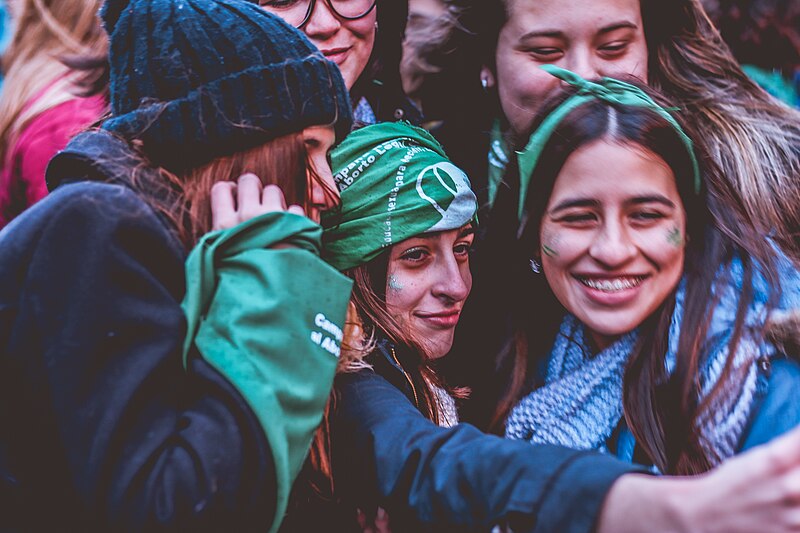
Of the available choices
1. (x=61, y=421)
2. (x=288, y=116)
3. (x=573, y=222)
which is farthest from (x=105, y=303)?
(x=573, y=222)

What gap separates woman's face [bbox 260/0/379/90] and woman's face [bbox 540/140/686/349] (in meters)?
1.02

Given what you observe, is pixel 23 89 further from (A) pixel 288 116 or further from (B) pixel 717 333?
(B) pixel 717 333

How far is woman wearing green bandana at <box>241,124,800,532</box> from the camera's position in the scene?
1.32m

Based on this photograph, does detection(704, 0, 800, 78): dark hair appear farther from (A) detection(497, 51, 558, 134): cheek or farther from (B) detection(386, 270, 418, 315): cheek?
(B) detection(386, 270, 418, 315): cheek

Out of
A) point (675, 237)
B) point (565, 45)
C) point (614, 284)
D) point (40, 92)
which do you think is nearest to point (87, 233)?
point (614, 284)

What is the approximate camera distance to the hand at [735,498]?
1.19 m

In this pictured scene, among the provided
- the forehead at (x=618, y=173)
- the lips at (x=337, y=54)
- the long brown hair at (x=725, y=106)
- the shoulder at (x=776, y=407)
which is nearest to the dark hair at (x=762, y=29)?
the long brown hair at (x=725, y=106)

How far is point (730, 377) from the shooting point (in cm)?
184

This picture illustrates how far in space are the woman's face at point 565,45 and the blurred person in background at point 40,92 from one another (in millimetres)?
1321

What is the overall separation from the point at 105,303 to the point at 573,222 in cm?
120

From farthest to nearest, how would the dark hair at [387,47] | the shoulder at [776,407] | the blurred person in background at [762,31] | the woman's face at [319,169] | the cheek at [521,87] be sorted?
the blurred person in background at [762,31] → the dark hair at [387,47] → the cheek at [521,87] → the woman's face at [319,169] → the shoulder at [776,407]

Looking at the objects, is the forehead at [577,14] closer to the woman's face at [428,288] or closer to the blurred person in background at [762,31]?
the woman's face at [428,288]

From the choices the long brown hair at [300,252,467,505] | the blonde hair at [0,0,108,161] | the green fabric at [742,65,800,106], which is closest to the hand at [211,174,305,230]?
the long brown hair at [300,252,467,505]

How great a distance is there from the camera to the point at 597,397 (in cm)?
211
